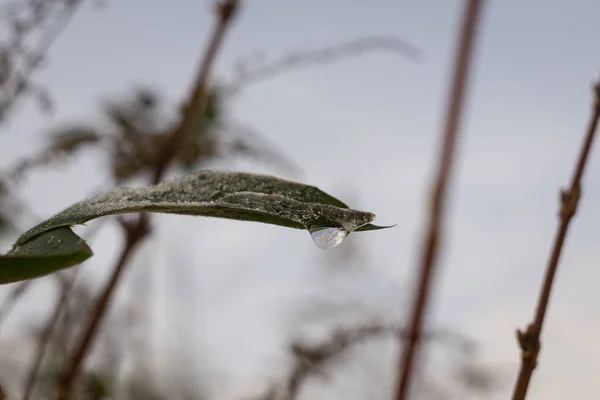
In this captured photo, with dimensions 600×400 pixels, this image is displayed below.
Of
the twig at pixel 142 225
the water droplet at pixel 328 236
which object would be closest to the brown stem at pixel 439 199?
the water droplet at pixel 328 236

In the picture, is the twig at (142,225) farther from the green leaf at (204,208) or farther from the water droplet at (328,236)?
the water droplet at (328,236)

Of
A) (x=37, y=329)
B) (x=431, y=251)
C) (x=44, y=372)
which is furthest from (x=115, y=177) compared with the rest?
(x=431, y=251)

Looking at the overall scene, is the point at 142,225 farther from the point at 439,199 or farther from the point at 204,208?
the point at 439,199

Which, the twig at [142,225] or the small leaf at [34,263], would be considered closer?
the small leaf at [34,263]

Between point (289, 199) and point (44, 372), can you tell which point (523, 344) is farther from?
point (44, 372)

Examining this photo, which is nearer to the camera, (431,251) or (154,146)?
(431,251)

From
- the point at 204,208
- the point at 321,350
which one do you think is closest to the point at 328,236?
the point at 204,208

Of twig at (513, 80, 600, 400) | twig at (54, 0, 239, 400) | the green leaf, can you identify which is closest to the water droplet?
the green leaf
